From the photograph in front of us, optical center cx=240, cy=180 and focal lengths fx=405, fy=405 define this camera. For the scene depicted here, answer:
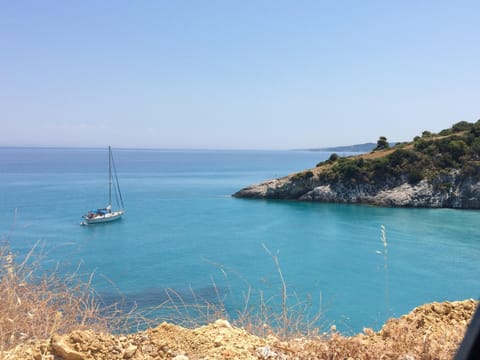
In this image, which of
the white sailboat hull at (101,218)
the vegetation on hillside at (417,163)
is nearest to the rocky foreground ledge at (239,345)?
the white sailboat hull at (101,218)

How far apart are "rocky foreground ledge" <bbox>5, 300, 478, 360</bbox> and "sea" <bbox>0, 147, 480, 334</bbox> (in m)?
9.71

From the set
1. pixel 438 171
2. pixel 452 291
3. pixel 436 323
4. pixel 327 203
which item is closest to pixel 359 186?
pixel 327 203

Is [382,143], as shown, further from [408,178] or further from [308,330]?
[308,330]

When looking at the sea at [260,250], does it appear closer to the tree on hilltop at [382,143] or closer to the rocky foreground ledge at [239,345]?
the rocky foreground ledge at [239,345]

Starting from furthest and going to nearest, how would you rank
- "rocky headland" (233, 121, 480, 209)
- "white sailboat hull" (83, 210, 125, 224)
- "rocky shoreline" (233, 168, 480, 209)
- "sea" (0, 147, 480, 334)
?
"rocky headland" (233, 121, 480, 209), "rocky shoreline" (233, 168, 480, 209), "white sailboat hull" (83, 210, 125, 224), "sea" (0, 147, 480, 334)

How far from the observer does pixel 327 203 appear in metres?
58.1

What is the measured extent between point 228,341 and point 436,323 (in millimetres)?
1851

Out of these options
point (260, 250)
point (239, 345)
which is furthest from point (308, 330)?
point (260, 250)

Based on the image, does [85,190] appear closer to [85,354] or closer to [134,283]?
[134,283]

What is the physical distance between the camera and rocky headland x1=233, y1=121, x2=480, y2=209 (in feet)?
174

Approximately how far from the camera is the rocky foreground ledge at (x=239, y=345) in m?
2.74

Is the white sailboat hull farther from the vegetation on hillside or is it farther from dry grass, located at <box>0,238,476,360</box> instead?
dry grass, located at <box>0,238,476,360</box>

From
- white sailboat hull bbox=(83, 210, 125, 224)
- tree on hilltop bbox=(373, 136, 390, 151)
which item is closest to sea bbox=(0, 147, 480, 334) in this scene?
white sailboat hull bbox=(83, 210, 125, 224)

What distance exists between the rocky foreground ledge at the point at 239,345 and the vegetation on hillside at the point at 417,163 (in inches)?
2173
